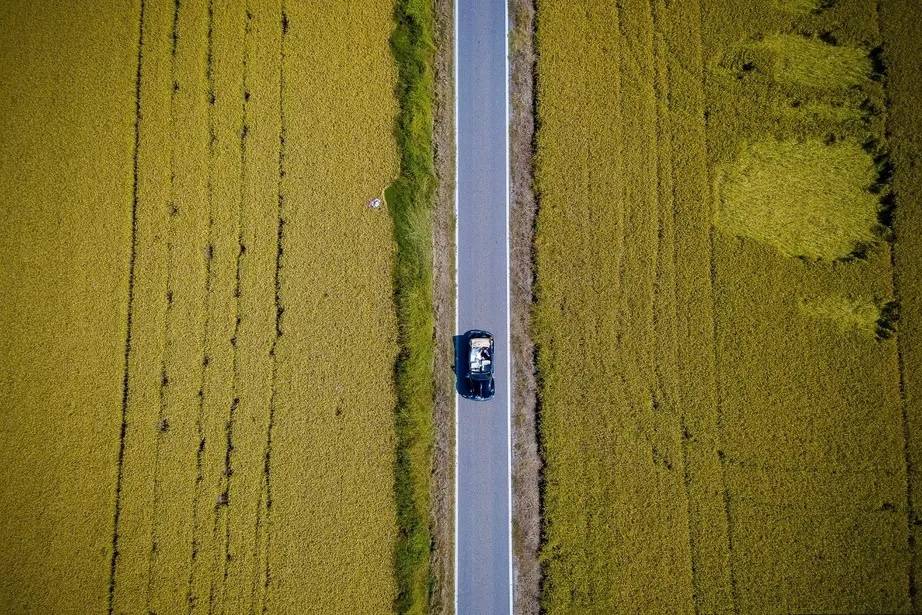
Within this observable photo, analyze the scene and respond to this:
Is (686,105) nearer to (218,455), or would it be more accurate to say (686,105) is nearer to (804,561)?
(804,561)

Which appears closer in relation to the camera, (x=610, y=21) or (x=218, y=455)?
(x=218, y=455)

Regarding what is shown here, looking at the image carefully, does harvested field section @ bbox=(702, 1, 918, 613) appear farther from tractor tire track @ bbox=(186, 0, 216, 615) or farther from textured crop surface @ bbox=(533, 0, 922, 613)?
tractor tire track @ bbox=(186, 0, 216, 615)

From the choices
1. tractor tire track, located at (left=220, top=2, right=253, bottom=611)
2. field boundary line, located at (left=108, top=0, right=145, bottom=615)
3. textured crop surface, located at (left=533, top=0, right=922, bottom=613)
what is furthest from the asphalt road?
field boundary line, located at (left=108, top=0, right=145, bottom=615)

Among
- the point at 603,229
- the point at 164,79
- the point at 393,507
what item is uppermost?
the point at 164,79

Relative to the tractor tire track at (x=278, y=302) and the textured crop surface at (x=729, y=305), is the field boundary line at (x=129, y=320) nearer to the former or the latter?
the tractor tire track at (x=278, y=302)

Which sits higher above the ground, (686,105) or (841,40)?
(841,40)

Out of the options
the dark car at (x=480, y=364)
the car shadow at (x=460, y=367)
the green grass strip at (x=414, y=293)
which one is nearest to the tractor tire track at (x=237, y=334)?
the green grass strip at (x=414, y=293)

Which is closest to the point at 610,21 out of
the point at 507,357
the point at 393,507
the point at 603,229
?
the point at 603,229

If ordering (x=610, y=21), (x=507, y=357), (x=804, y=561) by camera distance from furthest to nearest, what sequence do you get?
1. (x=610, y=21)
2. (x=507, y=357)
3. (x=804, y=561)
